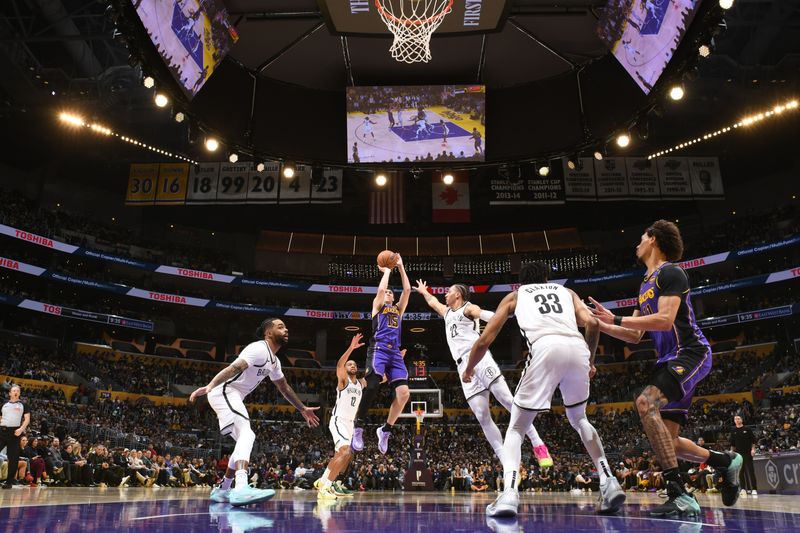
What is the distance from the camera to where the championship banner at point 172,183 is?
100 feet

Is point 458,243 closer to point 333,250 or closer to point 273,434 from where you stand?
point 333,250

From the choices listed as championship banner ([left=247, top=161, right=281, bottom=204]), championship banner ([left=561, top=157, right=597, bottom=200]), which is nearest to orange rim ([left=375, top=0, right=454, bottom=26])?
championship banner ([left=561, top=157, right=597, bottom=200])

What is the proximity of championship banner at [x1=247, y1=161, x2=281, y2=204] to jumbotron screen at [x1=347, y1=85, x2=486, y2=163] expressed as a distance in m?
14.6

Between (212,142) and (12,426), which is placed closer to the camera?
(12,426)

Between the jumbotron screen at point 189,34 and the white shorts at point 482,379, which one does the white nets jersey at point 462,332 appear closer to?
the white shorts at point 482,379

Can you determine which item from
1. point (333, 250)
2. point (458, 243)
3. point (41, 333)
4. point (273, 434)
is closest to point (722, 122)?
point (458, 243)

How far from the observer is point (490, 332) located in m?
4.99

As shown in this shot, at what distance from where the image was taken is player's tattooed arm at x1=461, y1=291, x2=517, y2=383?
4988 mm

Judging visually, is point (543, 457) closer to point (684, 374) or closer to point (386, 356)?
point (684, 374)

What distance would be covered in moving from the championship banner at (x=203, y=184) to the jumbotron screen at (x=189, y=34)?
17657mm

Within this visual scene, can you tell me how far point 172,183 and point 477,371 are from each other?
90.9 feet

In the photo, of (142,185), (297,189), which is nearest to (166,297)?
(142,185)

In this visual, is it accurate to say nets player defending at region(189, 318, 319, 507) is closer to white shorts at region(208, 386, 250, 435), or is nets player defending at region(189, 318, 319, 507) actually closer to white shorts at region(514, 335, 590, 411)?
white shorts at region(208, 386, 250, 435)

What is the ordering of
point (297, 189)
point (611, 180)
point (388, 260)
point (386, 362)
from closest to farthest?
point (388, 260), point (386, 362), point (611, 180), point (297, 189)
